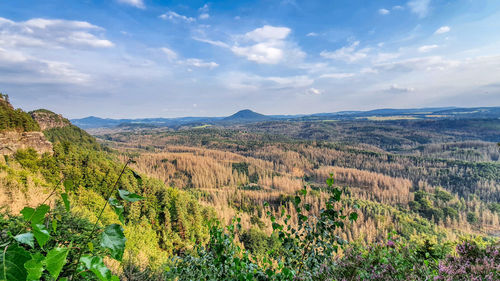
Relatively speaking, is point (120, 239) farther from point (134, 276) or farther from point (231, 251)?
point (134, 276)

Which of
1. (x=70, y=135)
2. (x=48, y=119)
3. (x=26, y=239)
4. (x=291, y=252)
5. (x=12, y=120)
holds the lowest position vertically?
(x=291, y=252)

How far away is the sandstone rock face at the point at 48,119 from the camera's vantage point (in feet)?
236

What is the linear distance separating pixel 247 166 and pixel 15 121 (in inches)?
5033

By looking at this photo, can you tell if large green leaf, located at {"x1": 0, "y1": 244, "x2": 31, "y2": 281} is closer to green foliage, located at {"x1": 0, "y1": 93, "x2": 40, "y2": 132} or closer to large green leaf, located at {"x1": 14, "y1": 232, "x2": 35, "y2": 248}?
large green leaf, located at {"x1": 14, "y1": 232, "x2": 35, "y2": 248}

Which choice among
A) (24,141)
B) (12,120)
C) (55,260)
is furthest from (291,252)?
(12,120)

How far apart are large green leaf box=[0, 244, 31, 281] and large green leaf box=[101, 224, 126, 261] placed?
0.37m

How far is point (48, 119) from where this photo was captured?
75.3 metres

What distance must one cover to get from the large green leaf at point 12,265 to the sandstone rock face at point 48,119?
98264 mm

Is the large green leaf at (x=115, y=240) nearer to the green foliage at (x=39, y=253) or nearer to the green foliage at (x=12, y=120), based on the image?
the green foliage at (x=39, y=253)

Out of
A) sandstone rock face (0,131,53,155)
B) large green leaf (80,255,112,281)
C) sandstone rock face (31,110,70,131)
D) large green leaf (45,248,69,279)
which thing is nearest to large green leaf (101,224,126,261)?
large green leaf (80,255,112,281)

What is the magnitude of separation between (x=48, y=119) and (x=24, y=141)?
68589 mm

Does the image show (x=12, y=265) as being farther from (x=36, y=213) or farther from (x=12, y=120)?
(x=12, y=120)

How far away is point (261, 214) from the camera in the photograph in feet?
253

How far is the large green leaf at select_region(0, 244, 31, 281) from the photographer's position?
1.06 metres
